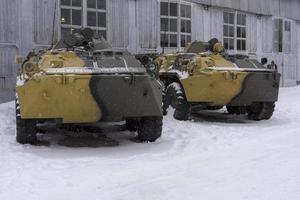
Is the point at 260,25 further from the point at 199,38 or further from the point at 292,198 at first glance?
the point at 292,198

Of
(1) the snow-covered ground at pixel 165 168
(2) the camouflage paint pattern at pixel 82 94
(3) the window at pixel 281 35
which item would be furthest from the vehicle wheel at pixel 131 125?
(3) the window at pixel 281 35

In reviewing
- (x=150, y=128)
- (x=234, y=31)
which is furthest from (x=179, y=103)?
(x=234, y=31)

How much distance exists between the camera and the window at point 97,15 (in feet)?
46.1

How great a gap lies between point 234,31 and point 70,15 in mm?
7854

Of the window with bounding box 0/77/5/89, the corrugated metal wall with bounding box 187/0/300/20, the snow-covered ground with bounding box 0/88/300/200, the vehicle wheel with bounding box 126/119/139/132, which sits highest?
the corrugated metal wall with bounding box 187/0/300/20

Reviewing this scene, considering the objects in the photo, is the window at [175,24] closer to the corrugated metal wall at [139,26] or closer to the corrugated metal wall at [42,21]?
the corrugated metal wall at [139,26]

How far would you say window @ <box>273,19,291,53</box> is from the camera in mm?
22250

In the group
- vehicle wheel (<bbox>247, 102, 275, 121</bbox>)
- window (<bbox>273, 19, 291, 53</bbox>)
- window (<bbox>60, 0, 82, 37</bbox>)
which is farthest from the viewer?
window (<bbox>273, 19, 291, 53</bbox>)

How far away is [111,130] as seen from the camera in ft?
30.8

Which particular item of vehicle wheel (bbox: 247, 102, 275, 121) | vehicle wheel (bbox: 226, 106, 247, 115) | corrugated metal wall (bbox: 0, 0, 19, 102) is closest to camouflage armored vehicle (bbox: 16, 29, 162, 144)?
vehicle wheel (bbox: 247, 102, 275, 121)

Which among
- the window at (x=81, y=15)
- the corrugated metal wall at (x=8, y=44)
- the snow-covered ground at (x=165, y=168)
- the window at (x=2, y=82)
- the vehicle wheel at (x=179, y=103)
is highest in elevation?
the window at (x=81, y=15)

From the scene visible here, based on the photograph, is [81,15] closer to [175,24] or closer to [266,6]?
[175,24]

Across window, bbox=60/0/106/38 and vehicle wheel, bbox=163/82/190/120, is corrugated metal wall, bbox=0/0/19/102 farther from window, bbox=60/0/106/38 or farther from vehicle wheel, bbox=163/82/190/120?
vehicle wheel, bbox=163/82/190/120

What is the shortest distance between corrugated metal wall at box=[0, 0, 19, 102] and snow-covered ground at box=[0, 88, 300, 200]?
325cm
